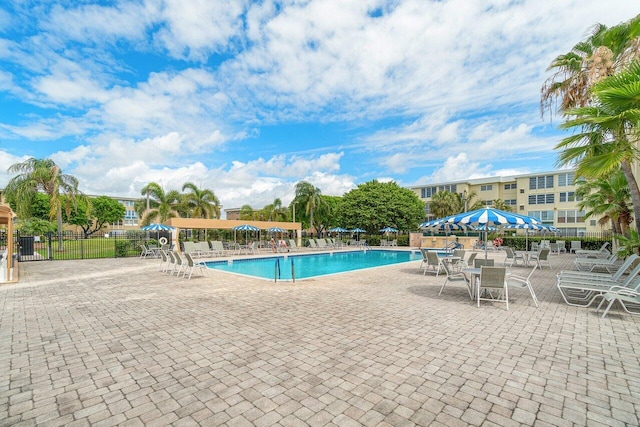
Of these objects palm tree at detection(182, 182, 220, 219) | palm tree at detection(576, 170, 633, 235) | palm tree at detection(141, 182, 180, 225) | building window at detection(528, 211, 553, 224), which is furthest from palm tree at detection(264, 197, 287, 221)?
building window at detection(528, 211, 553, 224)

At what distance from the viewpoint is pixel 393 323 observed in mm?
5301

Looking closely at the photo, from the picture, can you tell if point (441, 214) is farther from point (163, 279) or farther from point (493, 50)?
point (163, 279)

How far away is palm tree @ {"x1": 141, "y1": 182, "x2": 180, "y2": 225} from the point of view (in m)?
29.3

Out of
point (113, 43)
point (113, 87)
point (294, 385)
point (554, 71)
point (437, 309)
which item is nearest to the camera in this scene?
point (294, 385)

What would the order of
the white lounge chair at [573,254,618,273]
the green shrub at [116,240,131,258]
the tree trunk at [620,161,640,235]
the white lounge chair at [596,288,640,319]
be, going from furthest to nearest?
the green shrub at [116,240,131,258]
the white lounge chair at [573,254,618,273]
the tree trunk at [620,161,640,235]
the white lounge chair at [596,288,640,319]

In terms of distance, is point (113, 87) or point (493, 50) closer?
point (493, 50)

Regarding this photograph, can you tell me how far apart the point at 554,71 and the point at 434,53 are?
12.2 feet

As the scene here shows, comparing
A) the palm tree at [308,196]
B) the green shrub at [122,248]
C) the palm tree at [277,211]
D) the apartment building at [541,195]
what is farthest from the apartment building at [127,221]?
the apartment building at [541,195]

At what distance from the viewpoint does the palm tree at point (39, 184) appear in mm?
21188

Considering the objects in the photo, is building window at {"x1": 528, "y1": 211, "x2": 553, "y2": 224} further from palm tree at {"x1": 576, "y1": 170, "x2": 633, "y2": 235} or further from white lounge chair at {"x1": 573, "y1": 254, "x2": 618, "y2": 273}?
white lounge chair at {"x1": 573, "y1": 254, "x2": 618, "y2": 273}

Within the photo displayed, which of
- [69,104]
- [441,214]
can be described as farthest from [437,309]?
[441,214]

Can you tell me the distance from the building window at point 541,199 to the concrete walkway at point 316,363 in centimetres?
4568

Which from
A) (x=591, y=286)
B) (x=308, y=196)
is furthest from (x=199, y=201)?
(x=591, y=286)

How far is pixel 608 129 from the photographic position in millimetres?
6738
